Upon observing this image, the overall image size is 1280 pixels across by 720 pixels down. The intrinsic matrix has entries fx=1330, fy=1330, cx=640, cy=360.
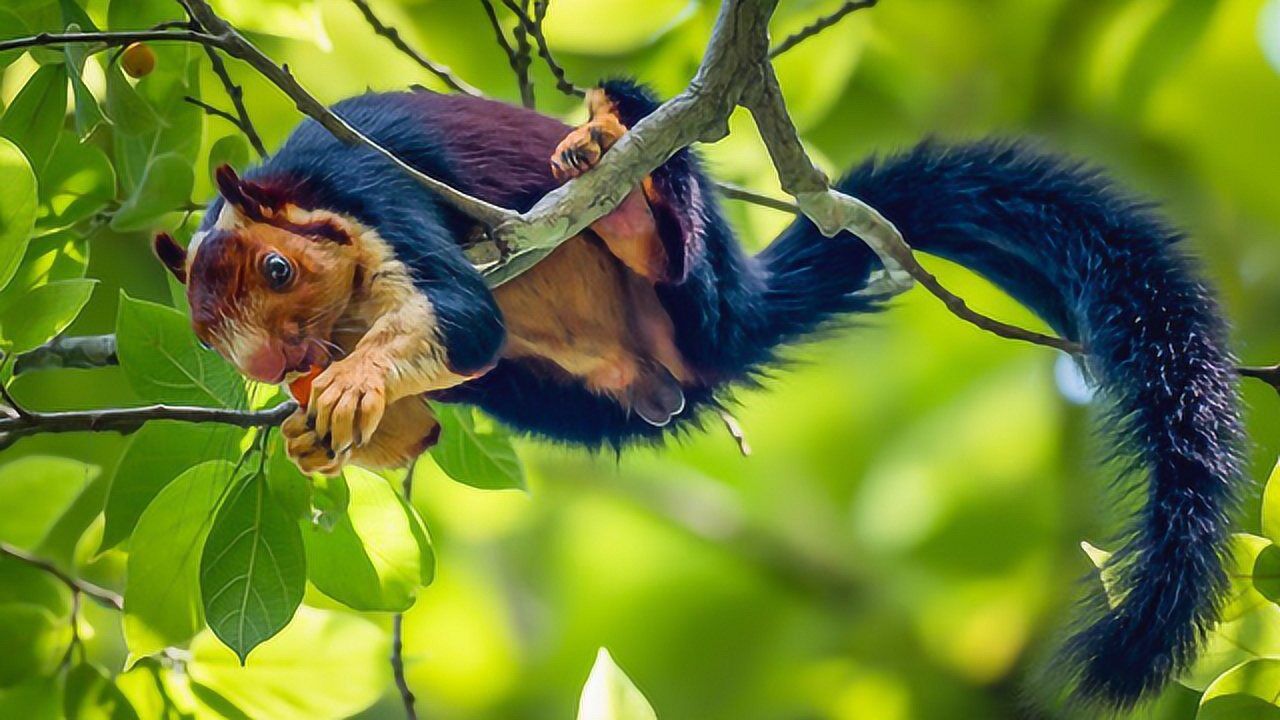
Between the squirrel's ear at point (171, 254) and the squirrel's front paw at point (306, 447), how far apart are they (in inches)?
5.2

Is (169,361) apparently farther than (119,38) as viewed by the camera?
Yes

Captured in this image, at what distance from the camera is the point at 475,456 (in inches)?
33.5

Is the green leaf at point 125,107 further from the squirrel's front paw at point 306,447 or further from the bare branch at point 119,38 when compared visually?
the squirrel's front paw at point 306,447

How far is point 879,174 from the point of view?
79 cm

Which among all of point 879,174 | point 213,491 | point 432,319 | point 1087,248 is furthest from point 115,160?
point 1087,248

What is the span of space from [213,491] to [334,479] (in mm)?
65

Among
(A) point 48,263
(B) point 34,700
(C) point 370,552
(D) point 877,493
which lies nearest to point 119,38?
(A) point 48,263

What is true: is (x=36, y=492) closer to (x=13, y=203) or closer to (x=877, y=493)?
(x=13, y=203)

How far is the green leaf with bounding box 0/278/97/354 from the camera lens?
691 millimetres

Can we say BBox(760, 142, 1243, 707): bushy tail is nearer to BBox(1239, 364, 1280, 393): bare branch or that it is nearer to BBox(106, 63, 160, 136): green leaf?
BBox(1239, 364, 1280, 393): bare branch

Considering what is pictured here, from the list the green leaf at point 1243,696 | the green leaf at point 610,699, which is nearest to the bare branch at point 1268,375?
the green leaf at point 1243,696

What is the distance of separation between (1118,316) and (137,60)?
559 mm

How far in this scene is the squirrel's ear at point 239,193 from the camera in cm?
61

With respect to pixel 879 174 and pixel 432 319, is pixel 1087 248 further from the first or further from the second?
pixel 432 319
